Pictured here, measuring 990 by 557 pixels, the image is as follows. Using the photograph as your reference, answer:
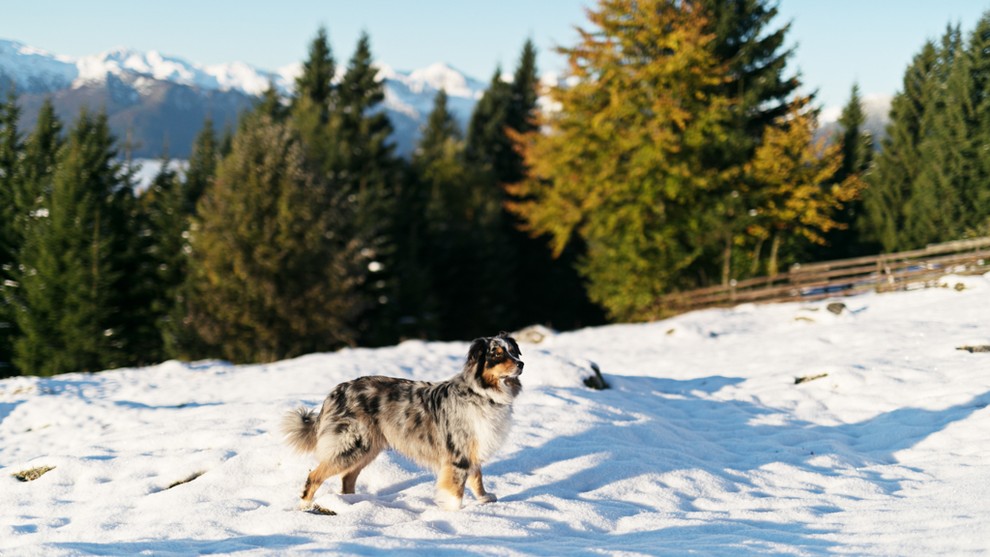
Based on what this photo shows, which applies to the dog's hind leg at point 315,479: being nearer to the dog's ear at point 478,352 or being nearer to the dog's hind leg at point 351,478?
the dog's hind leg at point 351,478

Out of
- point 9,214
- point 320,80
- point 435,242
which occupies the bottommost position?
point 435,242

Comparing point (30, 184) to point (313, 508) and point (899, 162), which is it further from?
point (899, 162)

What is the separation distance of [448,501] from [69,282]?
74.1 feet

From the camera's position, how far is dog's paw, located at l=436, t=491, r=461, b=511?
6.40m

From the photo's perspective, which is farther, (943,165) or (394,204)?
(394,204)

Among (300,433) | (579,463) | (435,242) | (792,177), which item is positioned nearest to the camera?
(300,433)

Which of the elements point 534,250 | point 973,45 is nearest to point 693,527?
point 973,45

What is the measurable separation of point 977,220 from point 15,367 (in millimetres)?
39938

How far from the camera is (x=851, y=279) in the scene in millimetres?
24609

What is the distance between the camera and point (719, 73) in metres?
28.1

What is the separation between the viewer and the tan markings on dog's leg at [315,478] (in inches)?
253

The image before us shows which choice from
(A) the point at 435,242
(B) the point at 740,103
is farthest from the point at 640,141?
(A) the point at 435,242

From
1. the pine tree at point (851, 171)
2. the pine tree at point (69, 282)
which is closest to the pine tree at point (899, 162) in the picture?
the pine tree at point (851, 171)

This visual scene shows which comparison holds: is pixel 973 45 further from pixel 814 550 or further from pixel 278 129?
pixel 814 550
